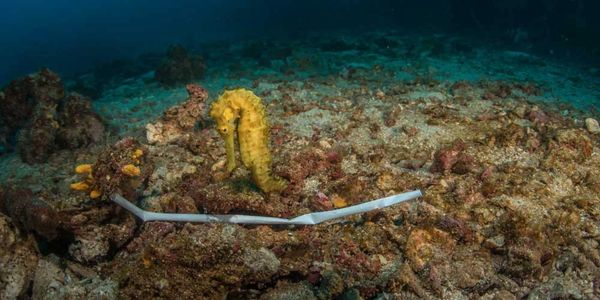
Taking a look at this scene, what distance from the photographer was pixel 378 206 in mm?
3816

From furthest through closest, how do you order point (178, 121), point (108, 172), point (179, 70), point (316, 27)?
1. point (316, 27)
2. point (179, 70)
3. point (178, 121)
4. point (108, 172)

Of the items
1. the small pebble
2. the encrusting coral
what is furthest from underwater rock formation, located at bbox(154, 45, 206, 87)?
the small pebble

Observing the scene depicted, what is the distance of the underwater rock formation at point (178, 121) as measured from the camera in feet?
20.6

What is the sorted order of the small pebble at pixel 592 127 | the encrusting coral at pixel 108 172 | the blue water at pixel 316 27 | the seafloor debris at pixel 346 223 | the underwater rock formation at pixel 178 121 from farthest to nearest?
the blue water at pixel 316 27, the underwater rock formation at pixel 178 121, the small pebble at pixel 592 127, the encrusting coral at pixel 108 172, the seafloor debris at pixel 346 223

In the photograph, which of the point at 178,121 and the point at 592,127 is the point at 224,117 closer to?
the point at 178,121

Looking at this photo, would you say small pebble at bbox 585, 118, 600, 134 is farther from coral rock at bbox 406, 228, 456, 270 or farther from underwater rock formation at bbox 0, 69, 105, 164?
underwater rock formation at bbox 0, 69, 105, 164

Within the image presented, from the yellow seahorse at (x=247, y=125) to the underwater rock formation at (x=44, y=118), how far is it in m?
4.43

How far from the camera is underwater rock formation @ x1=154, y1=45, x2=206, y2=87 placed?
12250 mm

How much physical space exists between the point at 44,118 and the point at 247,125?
520cm

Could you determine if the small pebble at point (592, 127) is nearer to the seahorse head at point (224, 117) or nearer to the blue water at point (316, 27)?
the seahorse head at point (224, 117)

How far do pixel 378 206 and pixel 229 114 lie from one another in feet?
5.75

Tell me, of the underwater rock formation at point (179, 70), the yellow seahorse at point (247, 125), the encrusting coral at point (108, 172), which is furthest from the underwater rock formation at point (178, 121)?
the underwater rock formation at point (179, 70)

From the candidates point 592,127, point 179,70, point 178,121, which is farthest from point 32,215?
point 179,70

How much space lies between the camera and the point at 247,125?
3738mm
